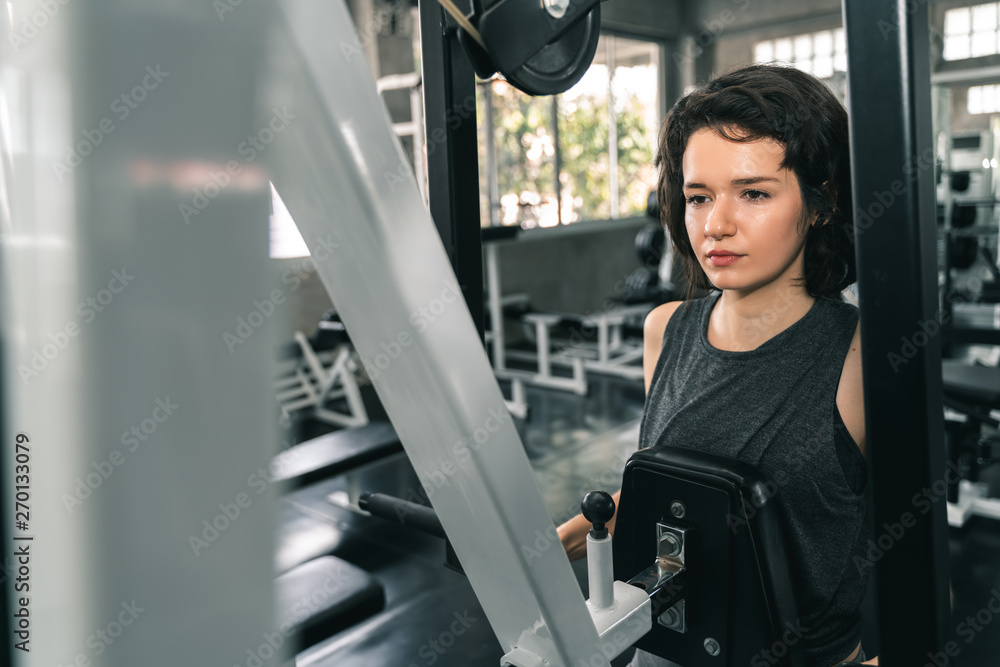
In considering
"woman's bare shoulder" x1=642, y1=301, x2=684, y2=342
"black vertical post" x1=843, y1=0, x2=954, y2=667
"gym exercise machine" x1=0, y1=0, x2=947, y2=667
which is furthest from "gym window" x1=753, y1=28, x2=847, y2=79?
"gym exercise machine" x1=0, y1=0, x2=947, y2=667

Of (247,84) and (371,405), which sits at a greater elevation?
(247,84)

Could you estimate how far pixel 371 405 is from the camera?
16.0 feet

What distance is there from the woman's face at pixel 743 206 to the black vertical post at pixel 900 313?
27 cm

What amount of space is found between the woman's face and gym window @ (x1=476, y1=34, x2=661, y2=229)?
16.7 ft

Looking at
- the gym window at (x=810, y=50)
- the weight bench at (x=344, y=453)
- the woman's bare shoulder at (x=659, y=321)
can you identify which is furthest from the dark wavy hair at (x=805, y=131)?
the gym window at (x=810, y=50)

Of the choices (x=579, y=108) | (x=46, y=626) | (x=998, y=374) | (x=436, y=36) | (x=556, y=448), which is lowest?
(x=556, y=448)

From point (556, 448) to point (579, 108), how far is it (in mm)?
4260

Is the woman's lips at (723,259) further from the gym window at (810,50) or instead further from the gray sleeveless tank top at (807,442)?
the gym window at (810,50)

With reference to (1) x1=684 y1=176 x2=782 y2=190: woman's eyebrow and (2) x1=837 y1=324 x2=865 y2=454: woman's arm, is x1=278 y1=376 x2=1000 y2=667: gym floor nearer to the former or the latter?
(2) x1=837 y1=324 x2=865 y2=454: woman's arm

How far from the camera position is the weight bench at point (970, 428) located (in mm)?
2578

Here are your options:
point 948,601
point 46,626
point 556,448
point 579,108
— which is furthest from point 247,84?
point 579,108

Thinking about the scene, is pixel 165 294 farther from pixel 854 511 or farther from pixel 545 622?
pixel 854 511

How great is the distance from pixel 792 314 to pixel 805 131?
20 centimetres

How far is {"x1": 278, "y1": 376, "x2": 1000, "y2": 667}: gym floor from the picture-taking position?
2.09 metres
